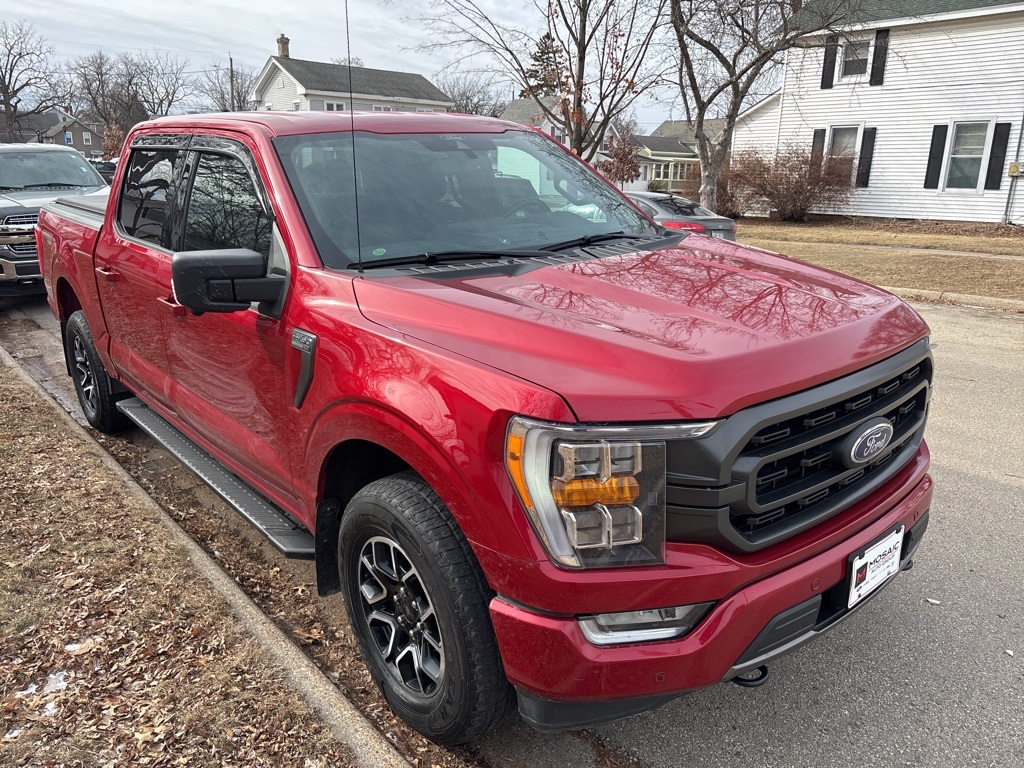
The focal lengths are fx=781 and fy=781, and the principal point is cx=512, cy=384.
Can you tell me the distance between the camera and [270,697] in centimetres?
259

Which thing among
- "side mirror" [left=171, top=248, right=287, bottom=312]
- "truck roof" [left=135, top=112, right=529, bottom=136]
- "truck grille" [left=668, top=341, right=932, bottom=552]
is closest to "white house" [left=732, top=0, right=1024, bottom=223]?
"truck roof" [left=135, top=112, right=529, bottom=136]

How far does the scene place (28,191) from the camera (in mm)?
10602

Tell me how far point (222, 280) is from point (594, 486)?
1481 millimetres

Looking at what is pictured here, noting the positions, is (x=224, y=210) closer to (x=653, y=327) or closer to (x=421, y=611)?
(x=421, y=611)

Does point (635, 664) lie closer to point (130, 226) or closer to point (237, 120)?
point (237, 120)

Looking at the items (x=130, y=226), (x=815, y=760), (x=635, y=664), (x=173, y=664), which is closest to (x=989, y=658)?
(x=815, y=760)

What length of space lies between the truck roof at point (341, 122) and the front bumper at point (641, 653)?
2.03 meters

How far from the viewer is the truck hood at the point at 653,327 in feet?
6.20

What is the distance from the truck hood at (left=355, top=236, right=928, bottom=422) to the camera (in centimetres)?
189

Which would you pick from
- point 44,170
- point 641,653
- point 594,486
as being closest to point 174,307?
point 594,486

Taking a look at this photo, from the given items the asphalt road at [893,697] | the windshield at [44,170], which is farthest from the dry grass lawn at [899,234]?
the asphalt road at [893,697]

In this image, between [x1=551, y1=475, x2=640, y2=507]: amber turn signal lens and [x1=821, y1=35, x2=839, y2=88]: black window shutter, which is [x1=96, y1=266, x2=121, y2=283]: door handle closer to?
[x1=551, y1=475, x2=640, y2=507]: amber turn signal lens

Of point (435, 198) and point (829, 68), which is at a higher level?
point (829, 68)

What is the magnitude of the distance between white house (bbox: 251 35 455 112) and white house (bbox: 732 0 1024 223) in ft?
83.7
